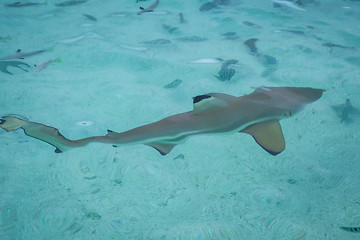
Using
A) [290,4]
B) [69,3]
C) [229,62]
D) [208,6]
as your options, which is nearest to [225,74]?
[229,62]

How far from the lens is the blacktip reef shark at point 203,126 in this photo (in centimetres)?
209

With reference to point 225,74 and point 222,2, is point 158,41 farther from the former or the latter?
point 222,2

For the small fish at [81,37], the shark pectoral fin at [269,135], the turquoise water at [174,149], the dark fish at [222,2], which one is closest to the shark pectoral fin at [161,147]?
the turquoise water at [174,149]

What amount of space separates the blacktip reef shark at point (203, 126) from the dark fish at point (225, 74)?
94cm

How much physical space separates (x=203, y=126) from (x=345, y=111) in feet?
5.29

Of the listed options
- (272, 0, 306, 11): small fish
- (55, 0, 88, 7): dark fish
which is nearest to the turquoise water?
(272, 0, 306, 11): small fish

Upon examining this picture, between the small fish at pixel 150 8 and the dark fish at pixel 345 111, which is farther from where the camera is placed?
the small fish at pixel 150 8

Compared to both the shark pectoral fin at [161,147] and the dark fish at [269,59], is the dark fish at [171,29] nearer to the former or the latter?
the dark fish at [269,59]

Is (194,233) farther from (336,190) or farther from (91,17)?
(91,17)

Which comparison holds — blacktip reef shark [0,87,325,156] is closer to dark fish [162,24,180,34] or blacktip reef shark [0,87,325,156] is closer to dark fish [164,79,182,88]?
dark fish [164,79,182,88]

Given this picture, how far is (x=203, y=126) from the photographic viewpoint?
2.18 m

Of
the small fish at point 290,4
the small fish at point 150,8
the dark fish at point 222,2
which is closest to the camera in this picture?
the small fish at point 150,8

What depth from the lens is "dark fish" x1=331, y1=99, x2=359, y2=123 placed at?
257 cm

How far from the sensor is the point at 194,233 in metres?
1.73
